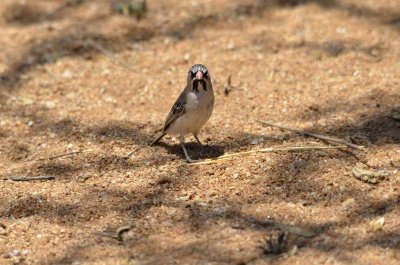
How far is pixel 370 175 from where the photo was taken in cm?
552

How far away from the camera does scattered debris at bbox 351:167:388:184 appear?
549 cm

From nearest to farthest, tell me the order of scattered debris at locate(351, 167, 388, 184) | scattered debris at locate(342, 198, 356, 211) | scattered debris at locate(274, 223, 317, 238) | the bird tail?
scattered debris at locate(274, 223, 317, 238), scattered debris at locate(342, 198, 356, 211), scattered debris at locate(351, 167, 388, 184), the bird tail

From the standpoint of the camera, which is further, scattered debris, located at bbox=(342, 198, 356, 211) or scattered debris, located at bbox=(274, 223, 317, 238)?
scattered debris, located at bbox=(342, 198, 356, 211)

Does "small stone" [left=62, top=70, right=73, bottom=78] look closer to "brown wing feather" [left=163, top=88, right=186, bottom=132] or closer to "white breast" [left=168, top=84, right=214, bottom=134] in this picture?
"brown wing feather" [left=163, top=88, right=186, bottom=132]

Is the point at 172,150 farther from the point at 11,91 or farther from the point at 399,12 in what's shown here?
the point at 399,12

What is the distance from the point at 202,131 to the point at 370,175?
1.74 meters

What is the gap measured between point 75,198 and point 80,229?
1.51 ft

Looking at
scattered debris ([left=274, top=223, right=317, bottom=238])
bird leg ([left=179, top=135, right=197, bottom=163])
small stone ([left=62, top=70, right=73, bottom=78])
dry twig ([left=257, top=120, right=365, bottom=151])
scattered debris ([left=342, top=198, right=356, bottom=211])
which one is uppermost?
small stone ([left=62, top=70, right=73, bottom=78])

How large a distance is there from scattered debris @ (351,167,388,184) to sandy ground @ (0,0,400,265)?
44 millimetres

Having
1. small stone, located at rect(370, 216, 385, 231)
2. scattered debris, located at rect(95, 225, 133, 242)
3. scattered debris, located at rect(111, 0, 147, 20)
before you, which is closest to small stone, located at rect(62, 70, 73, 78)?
scattered debris, located at rect(111, 0, 147, 20)

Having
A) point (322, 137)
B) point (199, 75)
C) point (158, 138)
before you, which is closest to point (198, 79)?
point (199, 75)

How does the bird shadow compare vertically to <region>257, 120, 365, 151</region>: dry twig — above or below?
below

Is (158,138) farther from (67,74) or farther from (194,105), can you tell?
(67,74)

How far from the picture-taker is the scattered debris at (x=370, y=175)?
549cm
